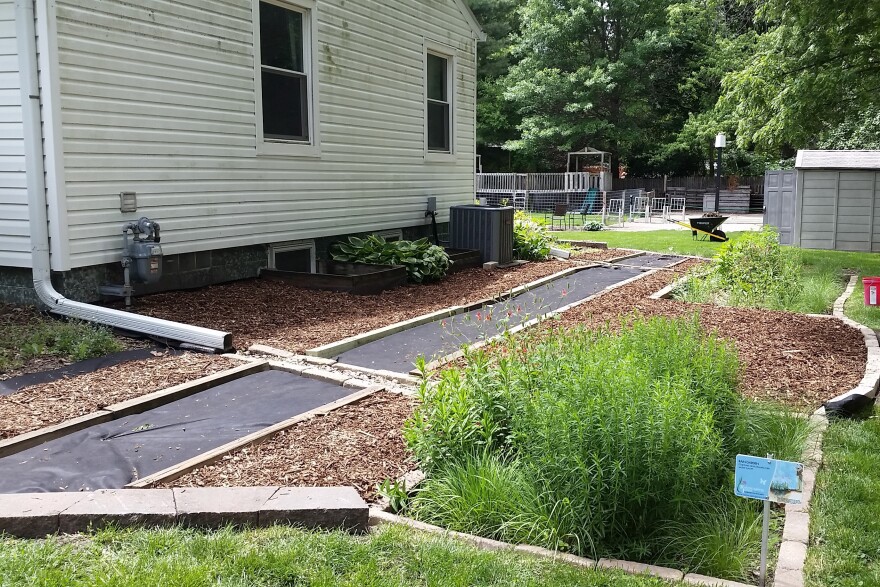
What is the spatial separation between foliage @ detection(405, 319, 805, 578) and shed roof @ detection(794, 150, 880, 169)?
13353mm

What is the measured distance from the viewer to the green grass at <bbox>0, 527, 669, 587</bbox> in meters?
2.79

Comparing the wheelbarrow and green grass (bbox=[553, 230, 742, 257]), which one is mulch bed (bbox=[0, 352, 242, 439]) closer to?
green grass (bbox=[553, 230, 742, 257])

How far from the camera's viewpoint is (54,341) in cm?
616

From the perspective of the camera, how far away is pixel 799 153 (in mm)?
16562

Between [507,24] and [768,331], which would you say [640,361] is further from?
[507,24]

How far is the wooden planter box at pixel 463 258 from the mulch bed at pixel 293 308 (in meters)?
1.51

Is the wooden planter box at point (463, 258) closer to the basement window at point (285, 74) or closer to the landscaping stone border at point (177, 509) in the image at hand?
the basement window at point (285, 74)

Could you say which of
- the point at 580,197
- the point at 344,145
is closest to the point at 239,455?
the point at 344,145

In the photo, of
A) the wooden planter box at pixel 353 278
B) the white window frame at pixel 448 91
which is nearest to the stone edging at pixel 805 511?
the wooden planter box at pixel 353 278

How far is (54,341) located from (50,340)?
0.06 metres

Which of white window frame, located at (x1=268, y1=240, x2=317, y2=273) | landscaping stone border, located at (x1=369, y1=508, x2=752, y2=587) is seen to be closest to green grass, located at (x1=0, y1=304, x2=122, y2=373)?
white window frame, located at (x1=268, y1=240, x2=317, y2=273)

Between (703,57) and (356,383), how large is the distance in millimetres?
34687

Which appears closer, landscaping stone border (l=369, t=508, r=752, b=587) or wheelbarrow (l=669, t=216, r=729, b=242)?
landscaping stone border (l=369, t=508, r=752, b=587)

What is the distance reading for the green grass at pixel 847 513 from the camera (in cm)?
304
